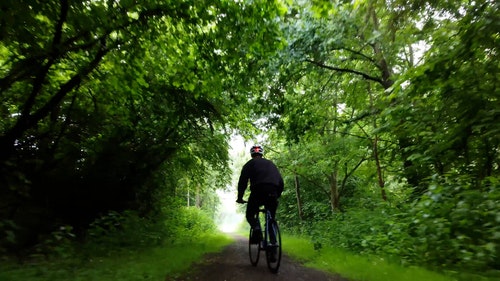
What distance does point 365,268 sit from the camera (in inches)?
205

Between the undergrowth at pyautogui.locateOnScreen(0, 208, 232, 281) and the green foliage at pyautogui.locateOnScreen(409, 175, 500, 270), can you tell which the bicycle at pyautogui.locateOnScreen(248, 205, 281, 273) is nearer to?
the undergrowth at pyautogui.locateOnScreen(0, 208, 232, 281)

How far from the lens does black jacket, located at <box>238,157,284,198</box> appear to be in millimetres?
5980

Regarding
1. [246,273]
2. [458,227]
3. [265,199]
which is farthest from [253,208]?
[458,227]

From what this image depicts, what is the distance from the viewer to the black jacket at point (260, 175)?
598 centimetres

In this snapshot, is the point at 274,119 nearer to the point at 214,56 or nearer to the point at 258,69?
the point at 258,69

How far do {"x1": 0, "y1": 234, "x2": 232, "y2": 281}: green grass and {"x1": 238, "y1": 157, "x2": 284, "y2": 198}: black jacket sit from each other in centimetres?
182

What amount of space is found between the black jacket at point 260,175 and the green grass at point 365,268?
1780 mm

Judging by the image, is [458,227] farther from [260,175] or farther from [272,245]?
[260,175]

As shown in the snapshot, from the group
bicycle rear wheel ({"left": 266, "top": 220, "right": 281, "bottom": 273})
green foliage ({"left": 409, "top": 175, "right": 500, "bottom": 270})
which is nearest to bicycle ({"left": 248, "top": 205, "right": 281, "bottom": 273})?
bicycle rear wheel ({"left": 266, "top": 220, "right": 281, "bottom": 273})

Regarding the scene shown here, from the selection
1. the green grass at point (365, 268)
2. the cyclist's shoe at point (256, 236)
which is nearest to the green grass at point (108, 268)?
the cyclist's shoe at point (256, 236)

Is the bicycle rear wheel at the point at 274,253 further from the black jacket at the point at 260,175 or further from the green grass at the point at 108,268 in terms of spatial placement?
the green grass at the point at 108,268

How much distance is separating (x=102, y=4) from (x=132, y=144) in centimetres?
491

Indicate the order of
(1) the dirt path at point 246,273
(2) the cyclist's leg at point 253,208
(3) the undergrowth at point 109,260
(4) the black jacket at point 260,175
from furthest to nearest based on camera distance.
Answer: (2) the cyclist's leg at point 253,208, (4) the black jacket at point 260,175, (1) the dirt path at point 246,273, (3) the undergrowth at point 109,260

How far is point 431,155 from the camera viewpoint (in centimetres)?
635
